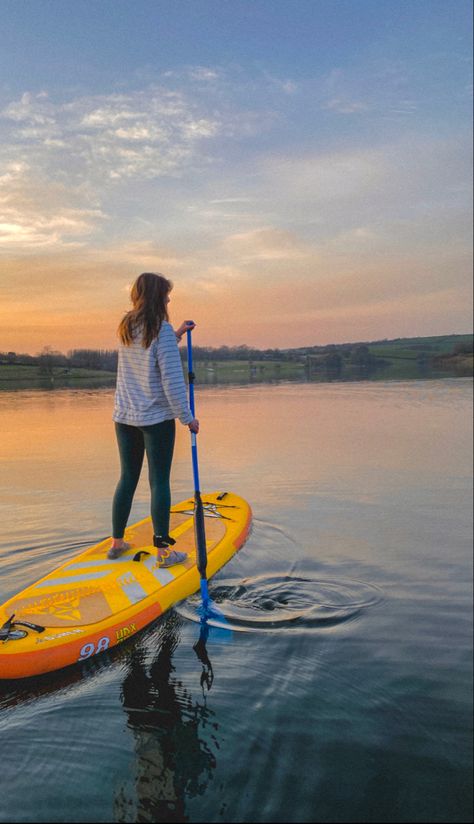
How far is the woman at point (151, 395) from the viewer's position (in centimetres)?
492

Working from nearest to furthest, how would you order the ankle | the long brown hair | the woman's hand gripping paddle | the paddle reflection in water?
the paddle reflection in water → the woman's hand gripping paddle → the long brown hair → the ankle

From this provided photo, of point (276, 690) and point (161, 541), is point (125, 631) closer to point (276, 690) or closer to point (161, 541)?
point (161, 541)

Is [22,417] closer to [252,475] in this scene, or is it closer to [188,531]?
[252,475]

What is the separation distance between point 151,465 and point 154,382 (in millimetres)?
722

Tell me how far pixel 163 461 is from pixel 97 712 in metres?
2.15

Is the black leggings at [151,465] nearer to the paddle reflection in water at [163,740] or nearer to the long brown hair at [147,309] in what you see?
the long brown hair at [147,309]

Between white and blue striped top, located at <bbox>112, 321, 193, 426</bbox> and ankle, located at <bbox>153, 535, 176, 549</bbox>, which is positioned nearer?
white and blue striped top, located at <bbox>112, 321, 193, 426</bbox>

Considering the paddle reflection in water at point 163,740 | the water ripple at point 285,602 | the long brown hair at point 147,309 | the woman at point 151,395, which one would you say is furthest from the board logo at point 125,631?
the long brown hair at point 147,309

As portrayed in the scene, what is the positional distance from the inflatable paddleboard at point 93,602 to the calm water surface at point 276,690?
122 mm

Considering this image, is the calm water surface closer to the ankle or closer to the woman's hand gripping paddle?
the woman's hand gripping paddle

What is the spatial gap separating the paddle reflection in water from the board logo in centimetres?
12

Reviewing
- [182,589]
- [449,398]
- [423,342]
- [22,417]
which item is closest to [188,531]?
[182,589]

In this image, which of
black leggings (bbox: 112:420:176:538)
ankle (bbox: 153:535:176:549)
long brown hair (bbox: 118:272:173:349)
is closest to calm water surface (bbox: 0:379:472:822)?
ankle (bbox: 153:535:176:549)

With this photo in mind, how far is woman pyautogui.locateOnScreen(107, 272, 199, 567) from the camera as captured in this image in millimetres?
4922
